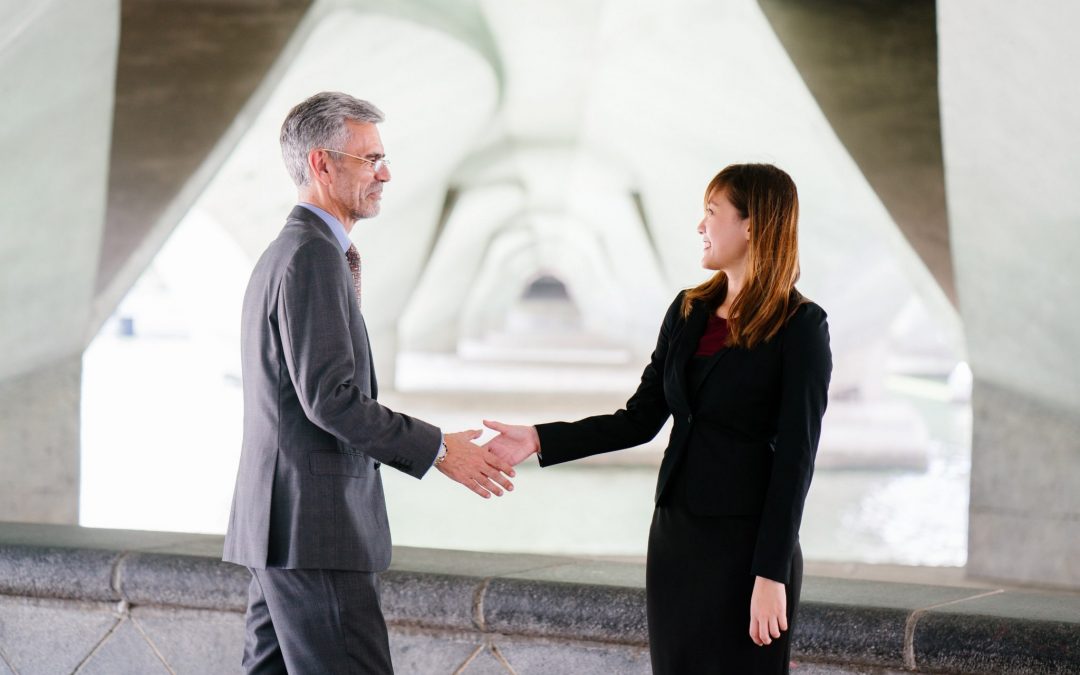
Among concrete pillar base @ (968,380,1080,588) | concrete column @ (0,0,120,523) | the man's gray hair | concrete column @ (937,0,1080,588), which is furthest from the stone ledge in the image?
concrete pillar base @ (968,380,1080,588)

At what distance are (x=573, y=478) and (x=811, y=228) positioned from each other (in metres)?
5.16

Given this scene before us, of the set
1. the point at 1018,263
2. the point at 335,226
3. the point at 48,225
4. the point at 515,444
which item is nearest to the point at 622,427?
the point at 515,444

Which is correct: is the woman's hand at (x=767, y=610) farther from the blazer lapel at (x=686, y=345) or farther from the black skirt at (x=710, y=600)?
the blazer lapel at (x=686, y=345)

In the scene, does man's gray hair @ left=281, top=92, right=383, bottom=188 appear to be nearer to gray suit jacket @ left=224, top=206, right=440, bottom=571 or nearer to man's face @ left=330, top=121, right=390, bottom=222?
man's face @ left=330, top=121, right=390, bottom=222

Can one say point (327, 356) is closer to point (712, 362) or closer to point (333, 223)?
point (333, 223)

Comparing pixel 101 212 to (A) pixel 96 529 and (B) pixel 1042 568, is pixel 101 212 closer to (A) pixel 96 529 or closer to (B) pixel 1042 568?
(A) pixel 96 529

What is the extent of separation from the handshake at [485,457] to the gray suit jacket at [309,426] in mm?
198

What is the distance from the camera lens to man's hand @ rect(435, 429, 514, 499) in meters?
2.51

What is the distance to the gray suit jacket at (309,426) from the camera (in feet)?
7.19

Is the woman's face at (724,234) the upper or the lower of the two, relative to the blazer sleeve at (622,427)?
upper

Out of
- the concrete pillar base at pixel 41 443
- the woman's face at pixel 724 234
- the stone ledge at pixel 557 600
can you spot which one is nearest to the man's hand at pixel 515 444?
the stone ledge at pixel 557 600

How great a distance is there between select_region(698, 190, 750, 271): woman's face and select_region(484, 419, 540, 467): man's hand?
2.19ft

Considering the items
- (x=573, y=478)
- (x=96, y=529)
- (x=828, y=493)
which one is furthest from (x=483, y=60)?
(x=96, y=529)

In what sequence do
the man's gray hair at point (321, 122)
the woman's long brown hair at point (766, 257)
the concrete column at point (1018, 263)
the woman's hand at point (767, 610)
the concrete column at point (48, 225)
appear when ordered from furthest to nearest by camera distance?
the concrete column at point (48, 225) → the concrete column at point (1018, 263) → the man's gray hair at point (321, 122) → the woman's long brown hair at point (766, 257) → the woman's hand at point (767, 610)
